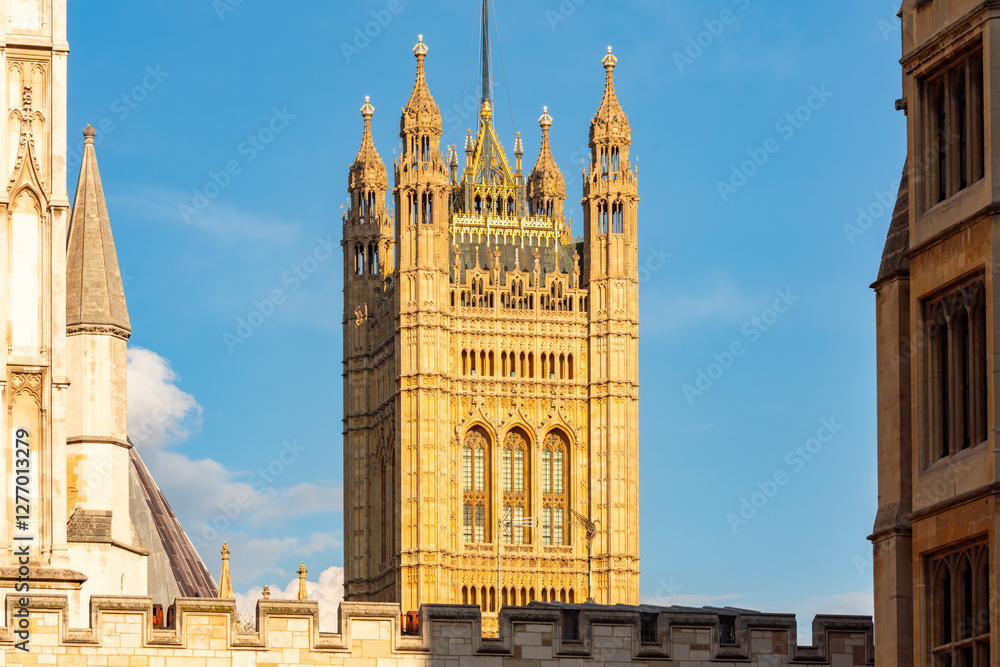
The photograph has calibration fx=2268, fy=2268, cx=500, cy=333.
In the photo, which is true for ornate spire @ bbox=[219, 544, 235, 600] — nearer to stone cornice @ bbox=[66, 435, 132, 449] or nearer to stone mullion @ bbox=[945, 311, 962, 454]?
stone cornice @ bbox=[66, 435, 132, 449]

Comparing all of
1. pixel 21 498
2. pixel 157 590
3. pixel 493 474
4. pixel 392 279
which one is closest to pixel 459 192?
pixel 392 279

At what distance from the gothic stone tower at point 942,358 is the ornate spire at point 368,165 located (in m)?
94.4

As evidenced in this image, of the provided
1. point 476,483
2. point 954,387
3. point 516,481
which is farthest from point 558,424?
point 954,387

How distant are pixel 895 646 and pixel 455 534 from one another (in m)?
89.2

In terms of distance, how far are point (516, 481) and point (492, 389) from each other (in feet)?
15.1

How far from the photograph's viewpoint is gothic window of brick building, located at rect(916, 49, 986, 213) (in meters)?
18.1

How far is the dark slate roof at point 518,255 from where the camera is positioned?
112 m

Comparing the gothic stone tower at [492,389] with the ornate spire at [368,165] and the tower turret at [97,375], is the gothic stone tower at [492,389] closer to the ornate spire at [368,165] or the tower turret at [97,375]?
the ornate spire at [368,165]

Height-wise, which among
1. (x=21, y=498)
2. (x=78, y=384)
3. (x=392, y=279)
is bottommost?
(x=21, y=498)

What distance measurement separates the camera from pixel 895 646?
18.5 metres

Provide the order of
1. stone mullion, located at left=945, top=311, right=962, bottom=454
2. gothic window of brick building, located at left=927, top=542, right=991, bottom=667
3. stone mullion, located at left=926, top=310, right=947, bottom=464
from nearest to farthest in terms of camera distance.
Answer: gothic window of brick building, located at left=927, top=542, right=991, bottom=667 → stone mullion, located at left=945, top=311, right=962, bottom=454 → stone mullion, located at left=926, top=310, right=947, bottom=464

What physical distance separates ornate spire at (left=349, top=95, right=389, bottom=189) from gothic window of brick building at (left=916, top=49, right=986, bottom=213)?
A: 94.8 m

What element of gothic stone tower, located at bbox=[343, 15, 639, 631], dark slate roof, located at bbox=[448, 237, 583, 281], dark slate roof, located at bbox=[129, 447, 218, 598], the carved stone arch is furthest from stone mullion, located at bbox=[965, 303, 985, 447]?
dark slate roof, located at bbox=[448, 237, 583, 281]

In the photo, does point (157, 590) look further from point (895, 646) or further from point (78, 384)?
point (895, 646)
